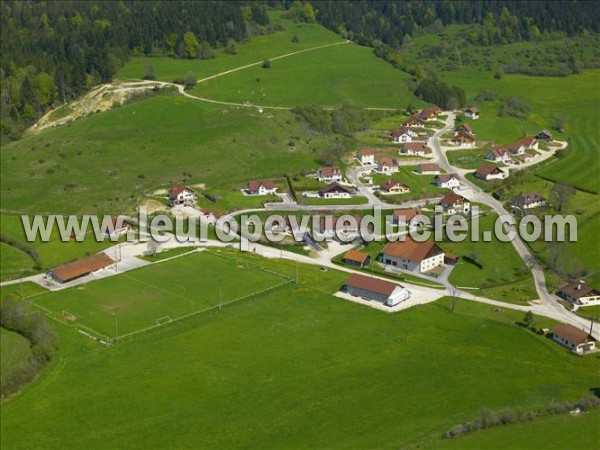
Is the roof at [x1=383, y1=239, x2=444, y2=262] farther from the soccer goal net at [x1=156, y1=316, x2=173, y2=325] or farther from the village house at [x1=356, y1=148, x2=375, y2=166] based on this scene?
the village house at [x1=356, y1=148, x2=375, y2=166]

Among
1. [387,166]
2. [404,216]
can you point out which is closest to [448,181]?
[387,166]

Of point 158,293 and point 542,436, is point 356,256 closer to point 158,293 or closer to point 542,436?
point 158,293

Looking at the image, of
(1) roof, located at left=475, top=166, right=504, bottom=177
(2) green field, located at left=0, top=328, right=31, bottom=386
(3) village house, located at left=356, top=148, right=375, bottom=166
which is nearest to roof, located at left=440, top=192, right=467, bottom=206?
(1) roof, located at left=475, top=166, right=504, bottom=177

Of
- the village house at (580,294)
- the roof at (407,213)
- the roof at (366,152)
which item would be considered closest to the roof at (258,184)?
the roof at (407,213)

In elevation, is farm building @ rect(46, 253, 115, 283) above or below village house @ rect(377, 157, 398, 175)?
below

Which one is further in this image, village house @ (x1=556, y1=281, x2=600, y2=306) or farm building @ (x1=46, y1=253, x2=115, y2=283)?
farm building @ (x1=46, y1=253, x2=115, y2=283)

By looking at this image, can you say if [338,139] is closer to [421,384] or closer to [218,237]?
[218,237]

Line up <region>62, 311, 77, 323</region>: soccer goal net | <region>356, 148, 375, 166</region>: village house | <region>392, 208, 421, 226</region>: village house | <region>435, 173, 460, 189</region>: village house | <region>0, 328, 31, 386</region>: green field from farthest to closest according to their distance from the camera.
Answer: <region>356, 148, 375, 166</region>: village house → <region>435, 173, 460, 189</region>: village house → <region>392, 208, 421, 226</region>: village house → <region>62, 311, 77, 323</region>: soccer goal net → <region>0, 328, 31, 386</region>: green field
